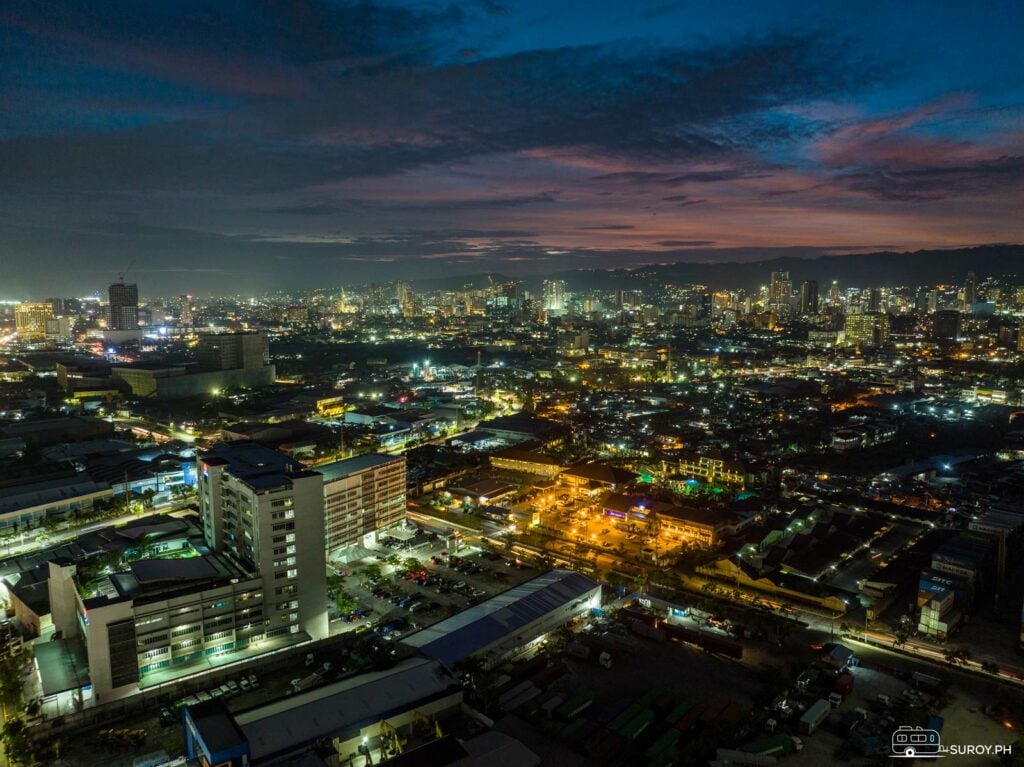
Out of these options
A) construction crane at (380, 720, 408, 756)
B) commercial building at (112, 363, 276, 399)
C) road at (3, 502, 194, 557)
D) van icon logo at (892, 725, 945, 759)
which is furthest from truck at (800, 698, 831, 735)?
commercial building at (112, 363, 276, 399)

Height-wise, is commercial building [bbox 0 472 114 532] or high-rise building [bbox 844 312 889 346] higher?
high-rise building [bbox 844 312 889 346]

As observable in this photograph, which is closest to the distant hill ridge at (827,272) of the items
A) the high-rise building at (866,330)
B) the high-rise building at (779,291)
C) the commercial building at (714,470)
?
the high-rise building at (779,291)

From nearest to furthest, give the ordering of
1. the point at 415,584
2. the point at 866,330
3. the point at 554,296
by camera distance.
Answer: the point at 415,584
the point at 866,330
the point at 554,296

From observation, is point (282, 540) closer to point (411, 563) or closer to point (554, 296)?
point (411, 563)

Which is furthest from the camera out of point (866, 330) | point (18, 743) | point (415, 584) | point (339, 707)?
point (866, 330)

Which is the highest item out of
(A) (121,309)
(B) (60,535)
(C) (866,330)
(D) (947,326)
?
(A) (121,309)

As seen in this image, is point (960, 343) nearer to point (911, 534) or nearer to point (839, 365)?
point (839, 365)

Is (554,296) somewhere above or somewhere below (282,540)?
above

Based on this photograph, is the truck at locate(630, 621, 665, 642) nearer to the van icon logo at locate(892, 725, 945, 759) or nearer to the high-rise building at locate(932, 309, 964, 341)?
the van icon logo at locate(892, 725, 945, 759)

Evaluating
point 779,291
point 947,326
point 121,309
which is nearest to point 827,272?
point 779,291
